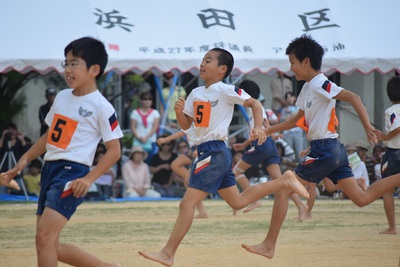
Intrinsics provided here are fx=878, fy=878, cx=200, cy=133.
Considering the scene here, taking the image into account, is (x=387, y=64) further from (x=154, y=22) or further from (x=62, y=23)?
(x=62, y=23)

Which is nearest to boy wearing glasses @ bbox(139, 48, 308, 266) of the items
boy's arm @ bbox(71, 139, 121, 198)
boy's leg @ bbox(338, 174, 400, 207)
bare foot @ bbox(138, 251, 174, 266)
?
bare foot @ bbox(138, 251, 174, 266)

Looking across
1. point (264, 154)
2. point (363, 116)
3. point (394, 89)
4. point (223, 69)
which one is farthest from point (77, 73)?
point (264, 154)

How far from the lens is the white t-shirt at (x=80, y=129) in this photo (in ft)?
20.6

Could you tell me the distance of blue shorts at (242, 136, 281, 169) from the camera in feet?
42.5

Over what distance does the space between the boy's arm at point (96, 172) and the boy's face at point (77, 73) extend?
51 cm

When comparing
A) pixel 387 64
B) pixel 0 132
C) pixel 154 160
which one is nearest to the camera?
pixel 387 64

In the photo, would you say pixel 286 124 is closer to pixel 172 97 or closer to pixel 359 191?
pixel 359 191

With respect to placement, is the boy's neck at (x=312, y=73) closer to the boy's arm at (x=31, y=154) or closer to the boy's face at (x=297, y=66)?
the boy's face at (x=297, y=66)

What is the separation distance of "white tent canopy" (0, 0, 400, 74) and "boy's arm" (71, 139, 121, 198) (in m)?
9.15

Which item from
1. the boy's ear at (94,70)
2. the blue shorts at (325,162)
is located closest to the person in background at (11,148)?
the blue shorts at (325,162)

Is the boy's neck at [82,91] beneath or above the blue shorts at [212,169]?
above

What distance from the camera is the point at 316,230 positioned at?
Answer: 10984 mm

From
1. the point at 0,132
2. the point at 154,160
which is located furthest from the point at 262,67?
the point at 0,132

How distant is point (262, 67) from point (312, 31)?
1402 mm
